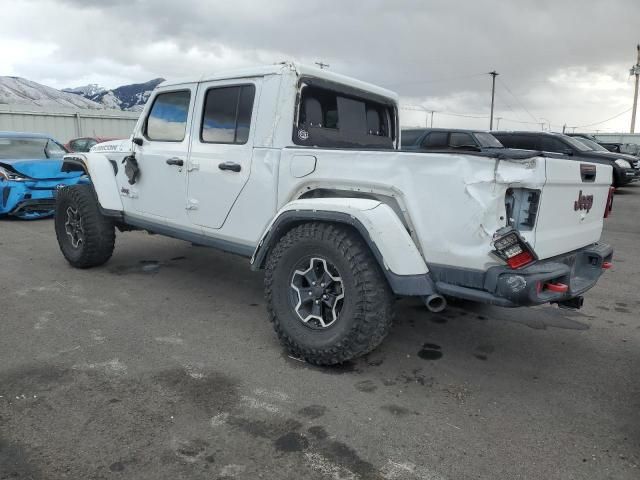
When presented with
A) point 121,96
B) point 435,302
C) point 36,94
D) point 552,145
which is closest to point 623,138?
point 552,145

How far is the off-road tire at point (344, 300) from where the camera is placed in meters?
3.03

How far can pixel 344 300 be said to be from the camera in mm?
3143

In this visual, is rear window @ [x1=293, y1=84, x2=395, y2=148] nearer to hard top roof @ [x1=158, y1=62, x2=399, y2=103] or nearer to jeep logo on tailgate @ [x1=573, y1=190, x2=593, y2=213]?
hard top roof @ [x1=158, y1=62, x2=399, y2=103]

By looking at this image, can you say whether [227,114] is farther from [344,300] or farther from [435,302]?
[435,302]

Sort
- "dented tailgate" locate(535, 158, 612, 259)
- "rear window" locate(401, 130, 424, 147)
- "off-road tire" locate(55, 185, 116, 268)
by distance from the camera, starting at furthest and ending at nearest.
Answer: "rear window" locate(401, 130, 424, 147) < "off-road tire" locate(55, 185, 116, 268) < "dented tailgate" locate(535, 158, 612, 259)

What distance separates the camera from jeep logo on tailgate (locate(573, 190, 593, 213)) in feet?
10.3

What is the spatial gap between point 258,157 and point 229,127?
1.61 ft

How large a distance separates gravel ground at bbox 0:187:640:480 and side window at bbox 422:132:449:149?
665cm

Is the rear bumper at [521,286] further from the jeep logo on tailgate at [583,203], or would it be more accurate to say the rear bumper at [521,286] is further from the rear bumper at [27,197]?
the rear bumper at [27,197]

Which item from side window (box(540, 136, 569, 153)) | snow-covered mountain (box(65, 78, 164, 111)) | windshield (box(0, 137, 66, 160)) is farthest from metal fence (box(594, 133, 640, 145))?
windshield (box(0, 137, 66, 160))

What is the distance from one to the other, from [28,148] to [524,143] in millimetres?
11248

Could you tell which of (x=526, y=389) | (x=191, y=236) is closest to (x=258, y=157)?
(x=191, y=236)

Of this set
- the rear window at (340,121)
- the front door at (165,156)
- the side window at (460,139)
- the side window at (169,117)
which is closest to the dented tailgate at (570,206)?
the rear window at (340,121)

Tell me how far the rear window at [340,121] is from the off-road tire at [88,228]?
273 centimetres
